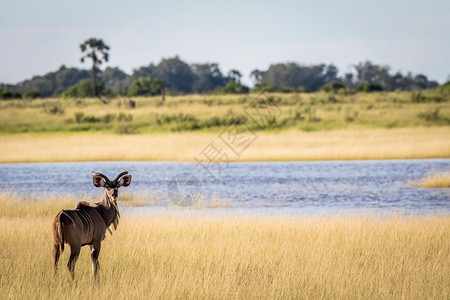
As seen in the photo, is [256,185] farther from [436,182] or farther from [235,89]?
[235,89]

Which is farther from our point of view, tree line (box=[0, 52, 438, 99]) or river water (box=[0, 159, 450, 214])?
tree line (box=[0, 52, 438, 99])

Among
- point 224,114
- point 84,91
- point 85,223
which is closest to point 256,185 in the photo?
point 85,223

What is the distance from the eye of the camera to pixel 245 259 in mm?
9383

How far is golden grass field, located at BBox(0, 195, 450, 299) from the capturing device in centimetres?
765

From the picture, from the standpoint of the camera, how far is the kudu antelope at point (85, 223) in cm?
673

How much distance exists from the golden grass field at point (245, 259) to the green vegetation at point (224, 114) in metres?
27.0

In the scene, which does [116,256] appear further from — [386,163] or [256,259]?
[386,163]

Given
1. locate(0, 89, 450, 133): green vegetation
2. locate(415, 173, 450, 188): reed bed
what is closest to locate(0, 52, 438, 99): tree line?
locate(0, 89, 450, 133): green vegetation

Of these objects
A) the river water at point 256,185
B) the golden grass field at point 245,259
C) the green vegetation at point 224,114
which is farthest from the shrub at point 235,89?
the golden grass field at point 245,259

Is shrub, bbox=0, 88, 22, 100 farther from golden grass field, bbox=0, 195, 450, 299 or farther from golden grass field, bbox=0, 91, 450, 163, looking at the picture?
golden grass field, bbox=0, 195, 450, 299

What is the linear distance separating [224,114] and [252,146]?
11542 millimetres

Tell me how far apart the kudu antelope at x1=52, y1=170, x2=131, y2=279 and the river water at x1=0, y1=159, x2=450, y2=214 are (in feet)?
24.3

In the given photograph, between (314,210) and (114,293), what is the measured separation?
9.11m

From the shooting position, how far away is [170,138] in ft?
121
